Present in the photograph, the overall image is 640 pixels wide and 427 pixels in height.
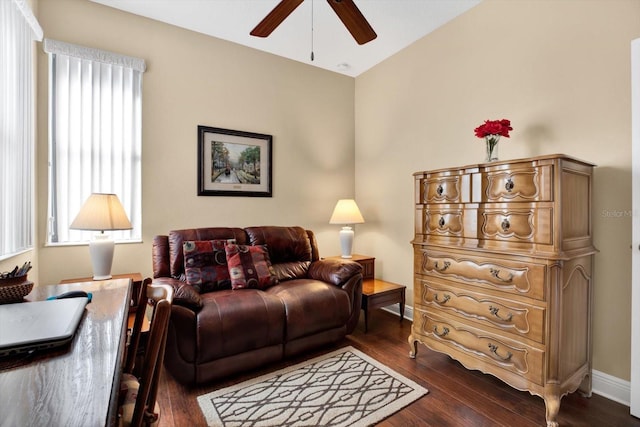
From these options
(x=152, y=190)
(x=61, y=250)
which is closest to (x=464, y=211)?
(x=152, y=190)

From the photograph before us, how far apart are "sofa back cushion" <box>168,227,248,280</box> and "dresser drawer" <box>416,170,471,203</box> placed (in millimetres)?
1739

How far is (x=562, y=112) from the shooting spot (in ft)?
7.48

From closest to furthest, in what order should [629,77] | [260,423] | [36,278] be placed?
[260,423]
[629,77]
[36,278]

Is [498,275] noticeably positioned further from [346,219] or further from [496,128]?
[346,219]

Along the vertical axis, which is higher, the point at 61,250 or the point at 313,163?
the point at 313,163

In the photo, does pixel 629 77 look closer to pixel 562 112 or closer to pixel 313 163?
pixel 562 112

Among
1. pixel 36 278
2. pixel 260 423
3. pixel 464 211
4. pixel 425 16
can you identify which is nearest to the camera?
pixel 260 423

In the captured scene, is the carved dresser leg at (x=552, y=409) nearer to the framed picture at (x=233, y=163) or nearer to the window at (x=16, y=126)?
the framed picture at (x=233, y=163)

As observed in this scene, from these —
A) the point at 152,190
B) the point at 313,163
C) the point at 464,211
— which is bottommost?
the point at 464,211

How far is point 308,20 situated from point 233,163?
163 cm

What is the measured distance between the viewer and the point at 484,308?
2078mm

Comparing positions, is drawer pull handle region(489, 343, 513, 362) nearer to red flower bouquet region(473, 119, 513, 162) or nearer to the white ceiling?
red flower bouquet region(473, 119, 513, 162)

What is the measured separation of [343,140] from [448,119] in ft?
4.96

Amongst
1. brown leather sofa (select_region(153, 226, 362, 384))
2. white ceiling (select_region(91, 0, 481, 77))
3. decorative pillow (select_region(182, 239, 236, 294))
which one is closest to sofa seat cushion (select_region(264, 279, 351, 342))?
brown leather sofa (select_region(153, 226, 362, 384))
